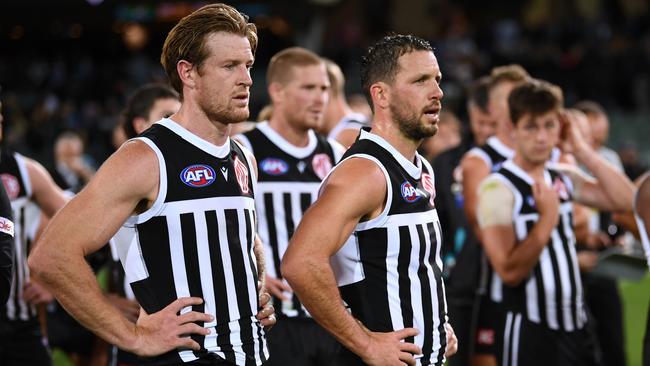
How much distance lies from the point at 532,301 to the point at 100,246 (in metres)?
3.11

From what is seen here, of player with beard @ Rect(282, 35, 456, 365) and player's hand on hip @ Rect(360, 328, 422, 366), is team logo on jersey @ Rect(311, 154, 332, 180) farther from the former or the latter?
player's hand on hip @ Rect(360, 328, 422, 366)

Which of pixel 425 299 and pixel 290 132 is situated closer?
pixel 425 299

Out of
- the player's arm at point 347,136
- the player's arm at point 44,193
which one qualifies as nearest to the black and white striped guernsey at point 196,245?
the player's arm at point 44,193

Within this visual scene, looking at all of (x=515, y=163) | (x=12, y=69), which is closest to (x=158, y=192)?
(x=515, y=163)

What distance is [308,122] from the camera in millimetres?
6000

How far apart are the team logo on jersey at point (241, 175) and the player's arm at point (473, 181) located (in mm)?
2981

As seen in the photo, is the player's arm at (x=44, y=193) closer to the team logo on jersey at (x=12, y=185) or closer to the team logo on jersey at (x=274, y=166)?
the team logo on jersey at (x=12, y=185)

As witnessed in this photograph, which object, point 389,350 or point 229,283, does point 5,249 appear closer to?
point 229,283

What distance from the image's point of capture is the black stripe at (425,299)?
4.03 metres

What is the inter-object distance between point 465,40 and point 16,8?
11621 mm

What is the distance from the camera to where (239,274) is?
3.75 metres

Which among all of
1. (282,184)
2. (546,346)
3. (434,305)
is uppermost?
(282,184)

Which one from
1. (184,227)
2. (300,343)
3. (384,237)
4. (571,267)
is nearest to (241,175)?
(184,227)

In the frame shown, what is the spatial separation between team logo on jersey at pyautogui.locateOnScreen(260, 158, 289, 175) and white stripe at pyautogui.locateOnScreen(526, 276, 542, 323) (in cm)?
156
